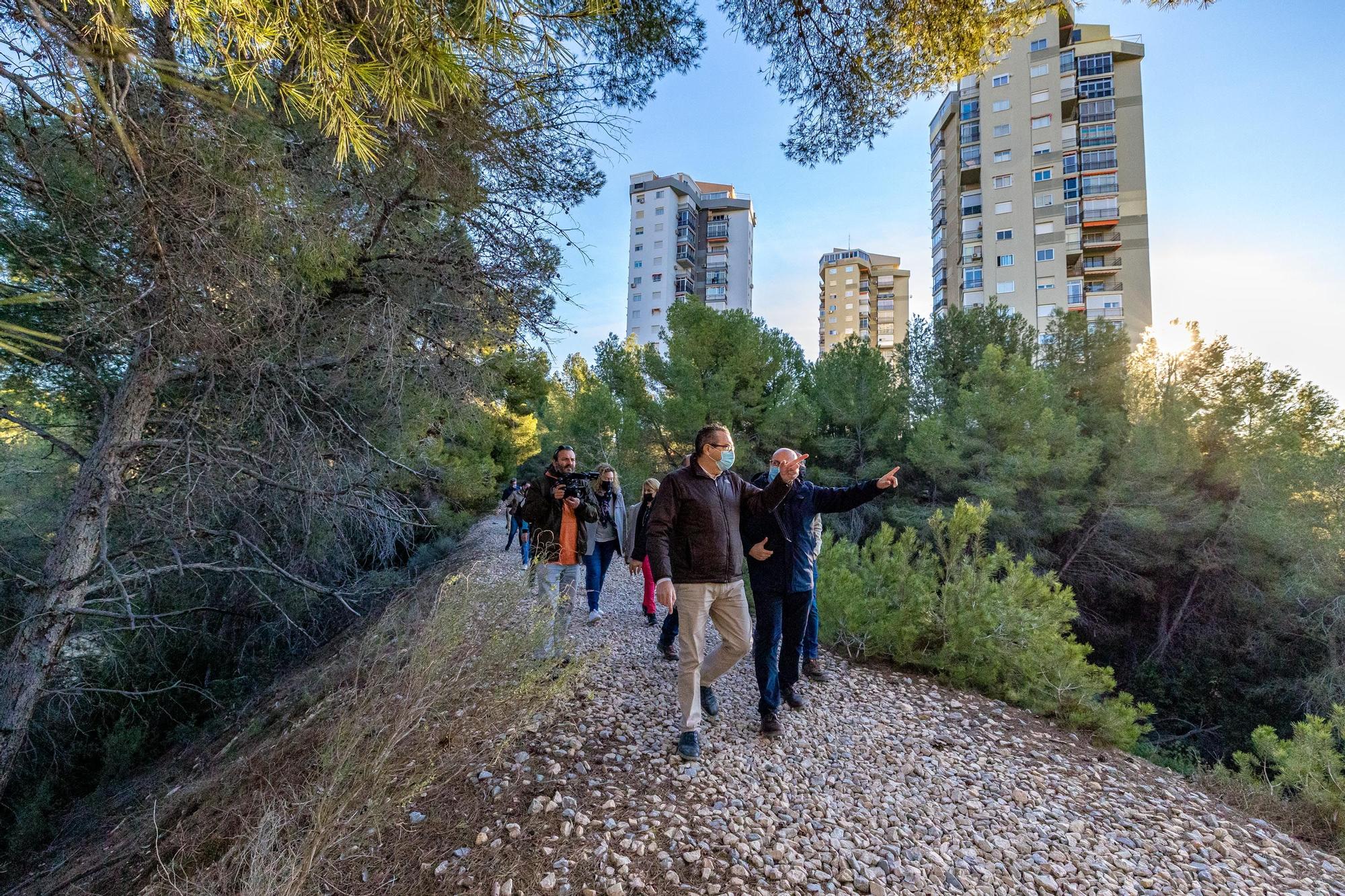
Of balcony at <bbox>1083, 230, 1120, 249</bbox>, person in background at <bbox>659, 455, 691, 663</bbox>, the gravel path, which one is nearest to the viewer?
the gravel path

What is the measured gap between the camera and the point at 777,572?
4066mm

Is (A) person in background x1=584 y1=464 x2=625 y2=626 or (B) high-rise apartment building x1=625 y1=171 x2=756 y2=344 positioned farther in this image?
(B) high-rise apartment building x1=625 y1=171 x2=756 y2=344

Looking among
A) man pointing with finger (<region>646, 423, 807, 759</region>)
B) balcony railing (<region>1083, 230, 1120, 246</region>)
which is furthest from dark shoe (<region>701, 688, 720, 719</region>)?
balcony railing (<region>1083, 230, 1120, 246</region>)

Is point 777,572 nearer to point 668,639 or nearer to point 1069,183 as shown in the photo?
Result: point 668,639

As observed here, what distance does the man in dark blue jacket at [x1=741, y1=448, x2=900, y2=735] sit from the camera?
4008 mm

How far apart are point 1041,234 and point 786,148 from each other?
36.9 metres

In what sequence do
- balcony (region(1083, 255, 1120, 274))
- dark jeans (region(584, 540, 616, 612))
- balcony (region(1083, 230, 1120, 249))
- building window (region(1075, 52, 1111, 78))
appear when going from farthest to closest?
balcony (region(1083, 255, 1120, 274)), balcony (region(1083, 230, 1120, 249)), building window (region(1075, 52, 1111, 78)), dark jeans (region(584, 540, 616, 612))

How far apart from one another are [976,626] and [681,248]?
54.3 meters

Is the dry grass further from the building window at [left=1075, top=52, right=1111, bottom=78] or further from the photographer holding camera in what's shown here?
the building window at [left=1075, top=52, right=1111, bottom=78]

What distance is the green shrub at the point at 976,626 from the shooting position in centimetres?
504

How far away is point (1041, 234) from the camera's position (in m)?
34.0

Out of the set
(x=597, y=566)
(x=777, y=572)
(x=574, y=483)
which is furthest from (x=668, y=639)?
(x=777, y=572)

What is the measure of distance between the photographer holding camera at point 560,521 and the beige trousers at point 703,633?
1763 millimetres

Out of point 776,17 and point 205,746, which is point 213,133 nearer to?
point 776,17
